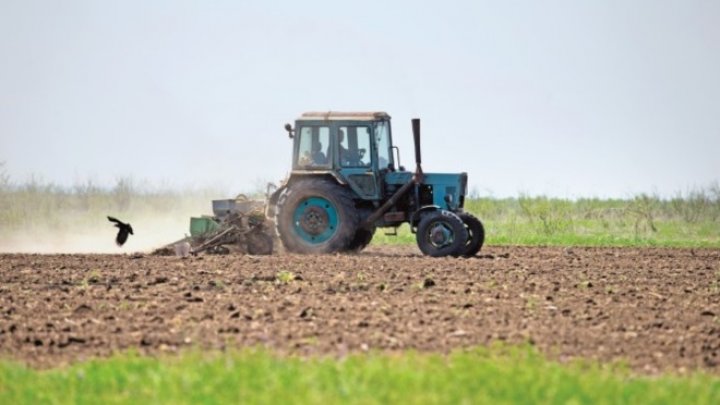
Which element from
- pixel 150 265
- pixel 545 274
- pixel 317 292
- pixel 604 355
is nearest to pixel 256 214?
pixel 150 265

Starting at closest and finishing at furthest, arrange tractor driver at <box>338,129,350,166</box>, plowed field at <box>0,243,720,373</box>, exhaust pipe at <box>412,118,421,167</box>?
plowed field at <box>0,243,720,373</box> < exhaust pipe at <box>412,118,421,167</box> < tractor driver at <box>338,129,350,166</box>

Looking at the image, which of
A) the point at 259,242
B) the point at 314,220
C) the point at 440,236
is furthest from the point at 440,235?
the point at 259,242

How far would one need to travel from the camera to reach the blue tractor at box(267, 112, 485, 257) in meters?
25.4

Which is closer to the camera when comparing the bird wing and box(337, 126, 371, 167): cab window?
box(337, 126, 371, 167): cab window

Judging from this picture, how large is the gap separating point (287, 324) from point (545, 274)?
7926mm

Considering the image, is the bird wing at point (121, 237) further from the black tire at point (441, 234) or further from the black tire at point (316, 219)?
the black tire at point (441, 234)

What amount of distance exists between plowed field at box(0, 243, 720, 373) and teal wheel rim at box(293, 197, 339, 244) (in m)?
1.24

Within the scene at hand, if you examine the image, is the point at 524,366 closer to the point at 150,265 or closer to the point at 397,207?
the point at 150,265

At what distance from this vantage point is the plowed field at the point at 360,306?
1305cm

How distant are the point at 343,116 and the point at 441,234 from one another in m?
2.93

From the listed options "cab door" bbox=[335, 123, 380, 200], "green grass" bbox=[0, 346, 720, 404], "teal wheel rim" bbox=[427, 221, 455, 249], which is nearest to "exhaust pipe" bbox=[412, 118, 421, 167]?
"cab door" bbox=[335, 123, 380, 200]

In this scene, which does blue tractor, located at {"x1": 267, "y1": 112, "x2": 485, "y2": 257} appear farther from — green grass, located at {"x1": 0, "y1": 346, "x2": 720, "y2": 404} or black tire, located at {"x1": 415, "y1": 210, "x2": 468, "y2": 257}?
green grass, located at {"x1": 0, "y1": 346, "x2": 720, "y2": 404}

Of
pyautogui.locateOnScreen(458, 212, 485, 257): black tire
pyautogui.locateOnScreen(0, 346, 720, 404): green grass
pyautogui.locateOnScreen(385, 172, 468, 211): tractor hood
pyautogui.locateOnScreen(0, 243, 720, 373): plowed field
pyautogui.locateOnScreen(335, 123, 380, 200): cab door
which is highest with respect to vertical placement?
pyautogui.locateOnScreen(335, 123, 380, 200): cab door

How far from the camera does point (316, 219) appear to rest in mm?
25750
